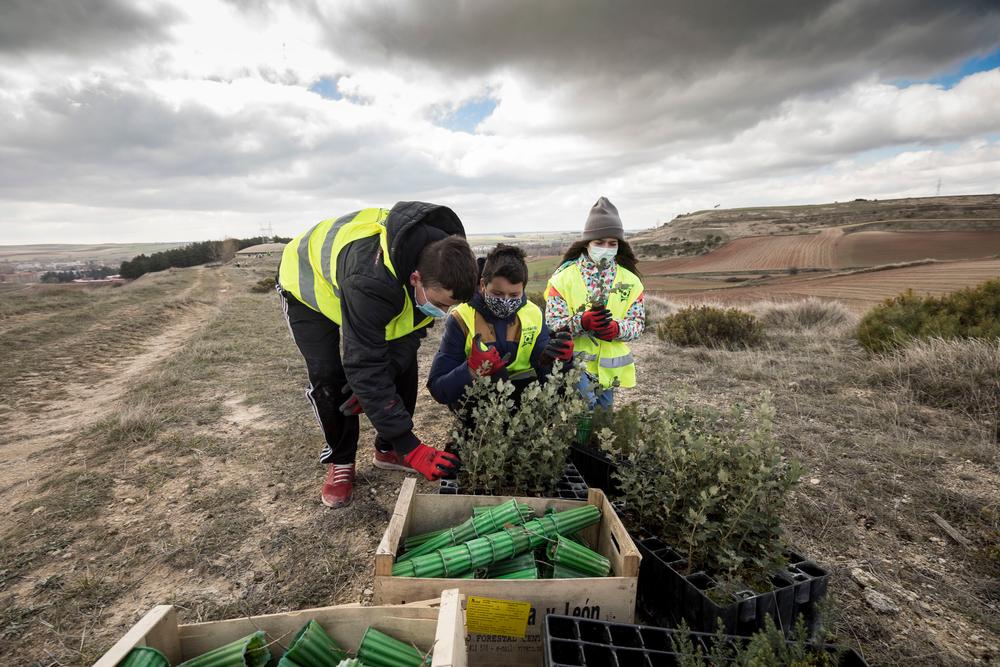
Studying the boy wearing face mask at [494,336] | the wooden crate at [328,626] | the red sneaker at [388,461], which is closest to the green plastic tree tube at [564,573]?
the wooden crate at [328,626]

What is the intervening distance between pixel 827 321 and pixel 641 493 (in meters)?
10.7

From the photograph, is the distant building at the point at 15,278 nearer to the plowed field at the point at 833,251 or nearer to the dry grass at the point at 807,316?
the dry grass at the point at 807,316

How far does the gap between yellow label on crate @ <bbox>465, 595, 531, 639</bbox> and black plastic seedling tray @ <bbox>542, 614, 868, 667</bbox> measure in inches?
6.4

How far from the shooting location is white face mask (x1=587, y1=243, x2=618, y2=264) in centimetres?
375

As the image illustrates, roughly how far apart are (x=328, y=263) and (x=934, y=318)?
9.04 meters

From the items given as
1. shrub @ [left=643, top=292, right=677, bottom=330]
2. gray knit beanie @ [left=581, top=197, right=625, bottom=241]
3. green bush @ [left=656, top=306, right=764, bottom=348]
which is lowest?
shrub @ [left=643, top=292, right=677, bottom=330]

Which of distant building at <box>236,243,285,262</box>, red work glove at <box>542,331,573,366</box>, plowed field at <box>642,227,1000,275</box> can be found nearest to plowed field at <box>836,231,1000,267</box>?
plowed field at <box>642,227,1000,275</box>

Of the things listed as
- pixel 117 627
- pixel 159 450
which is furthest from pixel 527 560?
pixel 159 450

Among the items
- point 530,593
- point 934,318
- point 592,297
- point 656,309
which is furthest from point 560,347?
point 656,309

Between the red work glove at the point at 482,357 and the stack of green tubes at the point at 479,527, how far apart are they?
107 cm

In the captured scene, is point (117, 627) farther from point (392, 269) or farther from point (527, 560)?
point (392, 269)

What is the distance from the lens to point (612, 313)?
3.79 metres

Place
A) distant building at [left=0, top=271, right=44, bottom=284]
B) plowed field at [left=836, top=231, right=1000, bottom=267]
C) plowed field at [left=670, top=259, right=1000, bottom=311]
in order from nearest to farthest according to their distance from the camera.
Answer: plowed field at [left=670, top=259, right=1000, bottom=311] < plowed field at [left=836, top=231, right=1000, bottom=267] < distant building at [left=0, top=271, right=44, bottom=284]

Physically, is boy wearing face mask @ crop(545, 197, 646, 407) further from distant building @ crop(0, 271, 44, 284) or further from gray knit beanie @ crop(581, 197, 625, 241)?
distant building @ crop(0, 271, 44, 284)
